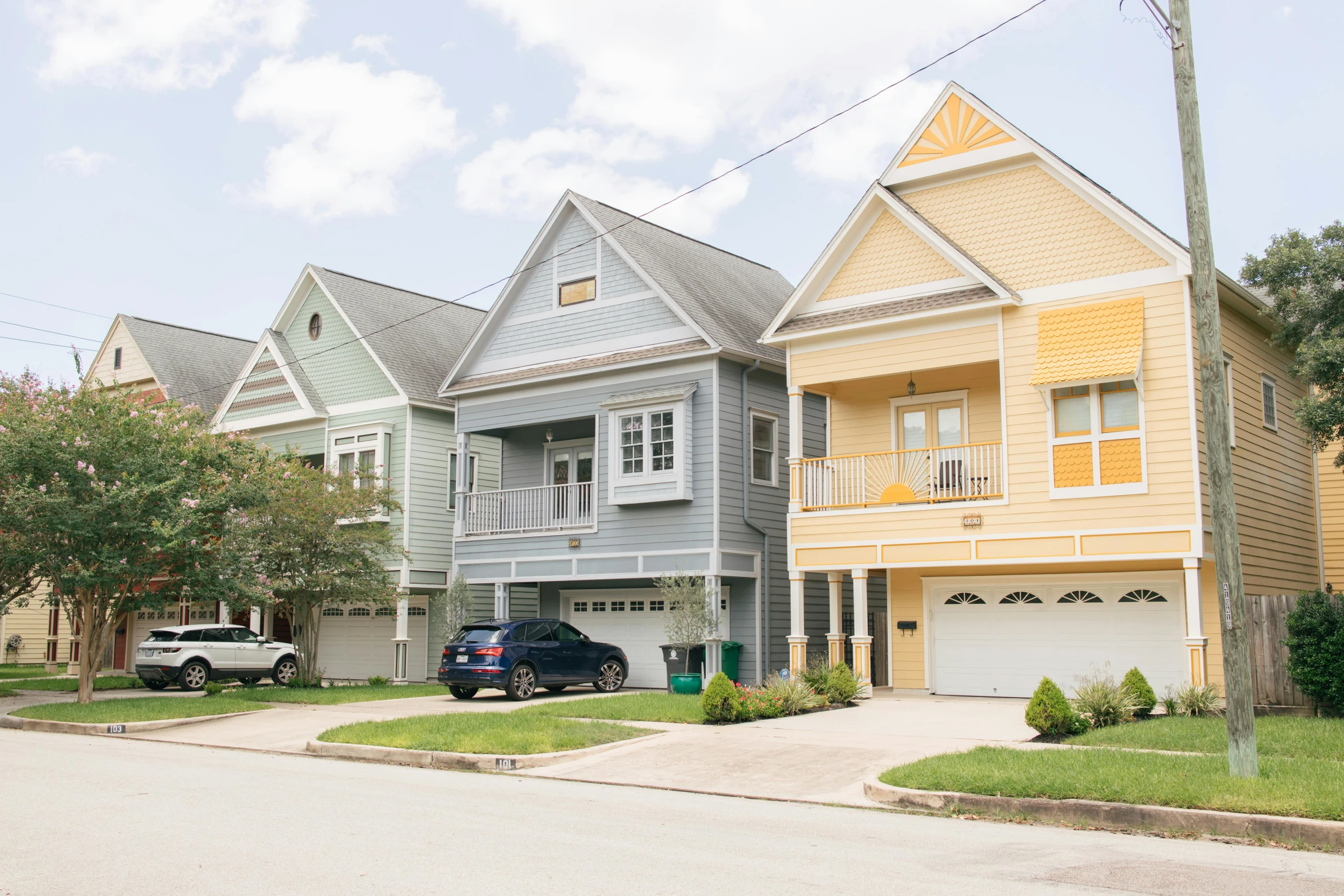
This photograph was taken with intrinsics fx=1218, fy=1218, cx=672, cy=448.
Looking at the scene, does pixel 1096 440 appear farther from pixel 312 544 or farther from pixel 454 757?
pixel 312 544

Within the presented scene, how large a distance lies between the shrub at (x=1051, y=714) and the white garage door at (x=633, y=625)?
37.2 feet

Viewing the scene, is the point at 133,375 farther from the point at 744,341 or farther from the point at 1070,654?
the point at 1070,654

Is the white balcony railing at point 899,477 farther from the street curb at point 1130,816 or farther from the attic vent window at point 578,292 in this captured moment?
the street curb at point 1130,816

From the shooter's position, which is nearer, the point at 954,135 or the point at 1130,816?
the point at 1130,816

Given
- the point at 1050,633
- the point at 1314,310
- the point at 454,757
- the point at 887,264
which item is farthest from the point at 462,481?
the point at 1314,310

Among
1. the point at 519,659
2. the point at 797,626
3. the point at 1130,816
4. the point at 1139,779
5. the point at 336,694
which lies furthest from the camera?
the point at 336,694

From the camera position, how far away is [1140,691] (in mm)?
16078

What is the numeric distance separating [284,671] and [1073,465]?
1845 cm

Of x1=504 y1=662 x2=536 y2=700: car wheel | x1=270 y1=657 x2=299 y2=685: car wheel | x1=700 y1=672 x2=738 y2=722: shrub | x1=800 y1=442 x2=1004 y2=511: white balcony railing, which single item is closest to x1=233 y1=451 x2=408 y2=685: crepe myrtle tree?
x1=270 y1=657 x2=299 y2=685: car wheel

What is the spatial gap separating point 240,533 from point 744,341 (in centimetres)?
1060

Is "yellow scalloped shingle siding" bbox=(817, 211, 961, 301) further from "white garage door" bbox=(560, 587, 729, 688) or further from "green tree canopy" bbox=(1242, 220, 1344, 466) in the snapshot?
"white garage door" bbox=(560, 587, 729, 688)

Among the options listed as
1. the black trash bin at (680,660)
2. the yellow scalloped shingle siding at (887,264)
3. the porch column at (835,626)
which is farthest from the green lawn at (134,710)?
the yellow scalloped shingle siding at (887,264)

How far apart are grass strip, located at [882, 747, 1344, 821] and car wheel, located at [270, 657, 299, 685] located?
758 inches

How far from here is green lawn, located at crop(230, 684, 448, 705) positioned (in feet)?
73.4
